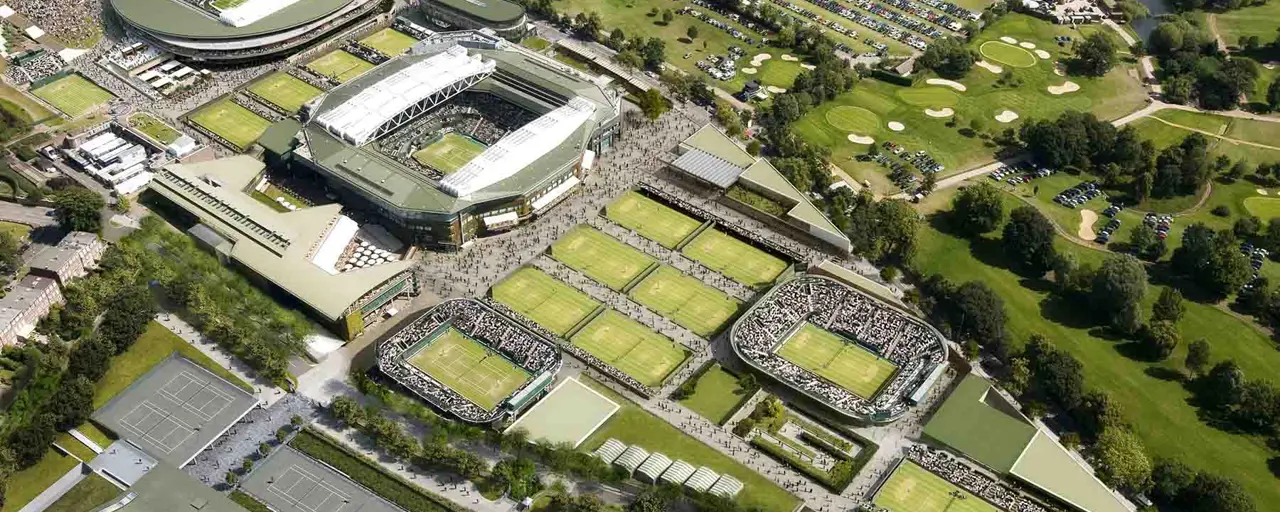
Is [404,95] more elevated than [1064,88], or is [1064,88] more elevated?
[404,95]

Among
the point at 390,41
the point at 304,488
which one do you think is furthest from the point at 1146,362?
the point at 390,41

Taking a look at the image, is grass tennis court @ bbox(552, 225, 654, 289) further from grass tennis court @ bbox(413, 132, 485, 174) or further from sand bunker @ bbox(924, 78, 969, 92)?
sand bunker @ bbox(924, 78, 969, 92)

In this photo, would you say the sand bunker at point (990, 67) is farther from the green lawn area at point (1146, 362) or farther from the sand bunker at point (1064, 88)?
the green lawn area at point (1146, 362)

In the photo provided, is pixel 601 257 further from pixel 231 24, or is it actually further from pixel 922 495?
pixel 231 24

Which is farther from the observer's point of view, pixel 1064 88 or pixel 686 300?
pixel 1064 88

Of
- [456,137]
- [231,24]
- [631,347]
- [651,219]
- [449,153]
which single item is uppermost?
[231,24]

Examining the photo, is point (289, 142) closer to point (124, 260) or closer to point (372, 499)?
point (124, 260)

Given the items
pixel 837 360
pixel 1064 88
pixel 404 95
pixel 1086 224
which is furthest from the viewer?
pixel 1064 88

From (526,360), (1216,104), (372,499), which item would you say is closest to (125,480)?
(372,499)
